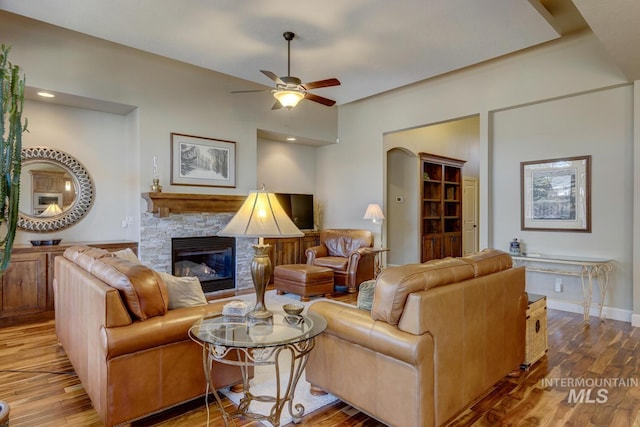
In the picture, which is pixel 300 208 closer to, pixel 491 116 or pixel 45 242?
pixel 491 116

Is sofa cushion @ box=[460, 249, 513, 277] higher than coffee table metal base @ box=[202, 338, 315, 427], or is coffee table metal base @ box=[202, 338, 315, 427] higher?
sofa cushion @ box=[460, 249, 513, 277]

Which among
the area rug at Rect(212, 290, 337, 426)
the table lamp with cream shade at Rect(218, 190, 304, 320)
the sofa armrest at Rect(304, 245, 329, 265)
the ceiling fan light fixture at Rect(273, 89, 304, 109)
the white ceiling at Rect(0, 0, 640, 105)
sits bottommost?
the area rug at Rect(212, 290, 337, 426)

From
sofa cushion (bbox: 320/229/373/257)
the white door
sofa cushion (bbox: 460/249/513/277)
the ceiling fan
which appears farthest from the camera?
the white door

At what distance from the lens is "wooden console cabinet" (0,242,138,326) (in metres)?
4.03

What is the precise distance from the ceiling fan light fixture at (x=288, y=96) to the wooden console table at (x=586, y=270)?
3.53 m

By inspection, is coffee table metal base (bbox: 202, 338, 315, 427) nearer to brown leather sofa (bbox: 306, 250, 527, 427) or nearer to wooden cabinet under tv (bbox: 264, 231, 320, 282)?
brown leather sofa (bbox: 306, 250, 527, 427)

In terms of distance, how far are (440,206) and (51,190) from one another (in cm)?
715

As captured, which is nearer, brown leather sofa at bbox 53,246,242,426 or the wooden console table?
brown leather sofa at bbox 53,246,242,426

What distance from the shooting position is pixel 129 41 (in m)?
4.23

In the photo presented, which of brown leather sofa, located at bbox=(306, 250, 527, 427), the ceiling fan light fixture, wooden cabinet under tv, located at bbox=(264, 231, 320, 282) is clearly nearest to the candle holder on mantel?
wooden cabinet under tv, located at bbox=(264, 231, 320, 282)

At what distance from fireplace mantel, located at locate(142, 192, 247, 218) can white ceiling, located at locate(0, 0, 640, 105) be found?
6.10ft

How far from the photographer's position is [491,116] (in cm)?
528

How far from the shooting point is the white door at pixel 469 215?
8.73 meters

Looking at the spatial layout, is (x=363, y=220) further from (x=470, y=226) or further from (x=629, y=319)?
(x=629, y=319)
